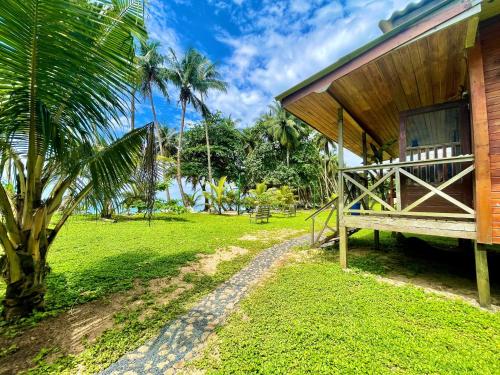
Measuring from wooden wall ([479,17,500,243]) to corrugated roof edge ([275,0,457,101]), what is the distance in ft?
2.98

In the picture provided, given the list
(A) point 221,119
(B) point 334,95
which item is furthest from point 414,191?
(A) point 221,119

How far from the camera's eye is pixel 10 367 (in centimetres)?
247

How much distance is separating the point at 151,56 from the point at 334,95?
62.5ft

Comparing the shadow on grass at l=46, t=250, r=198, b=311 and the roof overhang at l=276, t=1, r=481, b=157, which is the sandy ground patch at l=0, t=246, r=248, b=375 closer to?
the shadow on grass at l=46, t=250, r=198, b=311

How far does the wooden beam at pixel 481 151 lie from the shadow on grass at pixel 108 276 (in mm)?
5914

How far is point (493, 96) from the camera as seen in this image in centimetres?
339

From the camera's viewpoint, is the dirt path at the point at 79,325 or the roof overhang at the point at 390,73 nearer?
the dirt path at the point at 79,325

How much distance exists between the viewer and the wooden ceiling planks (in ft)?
12.5

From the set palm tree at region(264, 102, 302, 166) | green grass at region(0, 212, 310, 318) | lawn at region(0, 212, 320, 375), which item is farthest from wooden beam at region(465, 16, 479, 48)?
palm tree at region(264, 102, 302, 166)

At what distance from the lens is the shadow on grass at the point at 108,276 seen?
4012 mm

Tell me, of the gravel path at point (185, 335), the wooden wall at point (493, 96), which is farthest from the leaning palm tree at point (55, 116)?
the wooden wall at point (493, 96)

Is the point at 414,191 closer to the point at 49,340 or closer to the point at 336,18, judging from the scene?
the point at 336,18

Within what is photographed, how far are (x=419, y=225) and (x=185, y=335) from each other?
4.36 meters

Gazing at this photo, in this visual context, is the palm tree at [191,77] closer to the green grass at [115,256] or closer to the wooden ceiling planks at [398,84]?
the green grass at [115,256]
